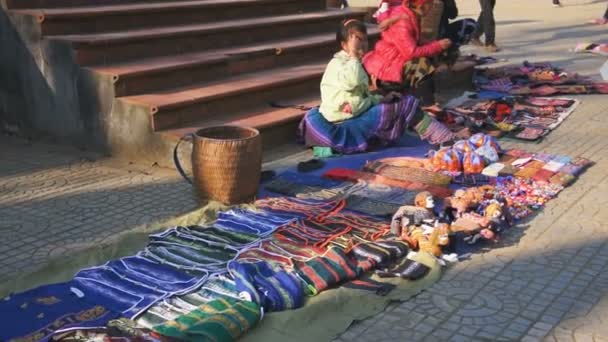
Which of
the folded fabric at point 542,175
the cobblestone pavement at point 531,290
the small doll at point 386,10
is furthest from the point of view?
the small doll at point 386,10

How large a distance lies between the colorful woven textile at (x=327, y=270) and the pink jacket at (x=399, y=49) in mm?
3593

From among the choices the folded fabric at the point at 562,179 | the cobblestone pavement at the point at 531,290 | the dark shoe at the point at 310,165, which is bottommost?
the cobblestone pavement at the point at 531,290

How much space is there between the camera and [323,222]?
173 inches

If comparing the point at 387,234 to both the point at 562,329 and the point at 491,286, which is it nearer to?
the point at 491,286

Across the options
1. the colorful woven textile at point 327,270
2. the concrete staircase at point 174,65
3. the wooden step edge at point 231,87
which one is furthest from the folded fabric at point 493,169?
the wooden step edge at point 231,87

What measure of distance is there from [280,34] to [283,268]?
4.55 metres

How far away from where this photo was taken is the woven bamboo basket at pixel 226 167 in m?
4.73

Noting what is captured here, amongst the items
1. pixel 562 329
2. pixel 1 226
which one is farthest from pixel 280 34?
pixel 562 329

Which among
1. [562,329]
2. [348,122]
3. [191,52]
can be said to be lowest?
[562,329]

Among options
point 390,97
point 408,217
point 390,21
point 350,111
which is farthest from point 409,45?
point 408,217

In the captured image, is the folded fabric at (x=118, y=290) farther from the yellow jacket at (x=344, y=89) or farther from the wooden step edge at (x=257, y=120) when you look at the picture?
the yellow jacket at (x=344, y=89)

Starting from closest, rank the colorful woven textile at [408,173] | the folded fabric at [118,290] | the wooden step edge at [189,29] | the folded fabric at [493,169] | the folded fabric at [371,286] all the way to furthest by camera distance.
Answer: the folded fabric at [118,290], the folded fabric at [371,286], the colorful woven textile at [408,173], the folded fabric at [493,169], the wooden step edge at [189,29]

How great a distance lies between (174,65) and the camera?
242 inches

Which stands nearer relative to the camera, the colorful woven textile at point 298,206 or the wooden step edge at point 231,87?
the colorful woven textile at point 298,206
